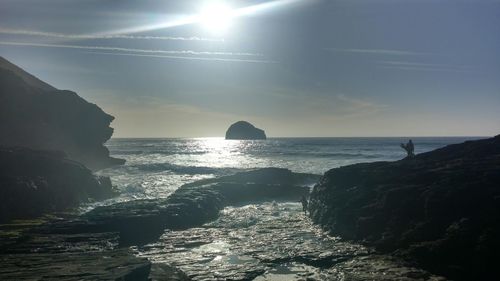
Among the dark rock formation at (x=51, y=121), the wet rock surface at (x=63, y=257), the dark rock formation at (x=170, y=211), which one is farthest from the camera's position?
the dark rock formation at (x=51, y=121)

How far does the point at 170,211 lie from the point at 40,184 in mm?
12115

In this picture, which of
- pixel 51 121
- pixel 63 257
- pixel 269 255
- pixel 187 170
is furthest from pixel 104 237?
pixel 187 170

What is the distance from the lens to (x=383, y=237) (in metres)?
19.6

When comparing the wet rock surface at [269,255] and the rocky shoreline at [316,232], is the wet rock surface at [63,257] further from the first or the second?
the wet rock surface at [269,255]

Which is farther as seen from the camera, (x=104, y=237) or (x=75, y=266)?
(x=104, y=237)

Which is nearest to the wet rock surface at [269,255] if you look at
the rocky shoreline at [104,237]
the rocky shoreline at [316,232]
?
the rocky shoreline at [316,232]

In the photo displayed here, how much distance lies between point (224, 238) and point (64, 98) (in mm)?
56195

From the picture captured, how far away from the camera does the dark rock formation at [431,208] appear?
16.2 m

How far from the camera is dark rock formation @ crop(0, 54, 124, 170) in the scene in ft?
184

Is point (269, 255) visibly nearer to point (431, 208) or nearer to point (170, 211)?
point (431, 208)

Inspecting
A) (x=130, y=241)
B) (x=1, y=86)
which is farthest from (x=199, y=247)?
(x=1, y=86)

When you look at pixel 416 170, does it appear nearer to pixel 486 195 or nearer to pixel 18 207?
pixel 486 195

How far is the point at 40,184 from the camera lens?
31.3m

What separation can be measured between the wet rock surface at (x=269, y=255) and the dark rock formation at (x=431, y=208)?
1153 millimetres
